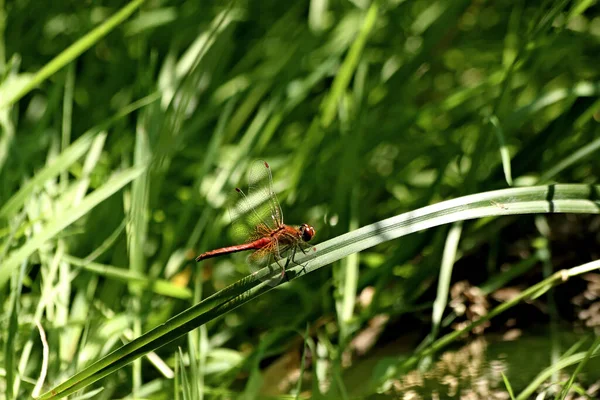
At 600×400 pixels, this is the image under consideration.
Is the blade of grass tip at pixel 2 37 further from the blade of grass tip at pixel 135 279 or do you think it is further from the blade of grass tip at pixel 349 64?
the blade of grass tip at pixel 349 64

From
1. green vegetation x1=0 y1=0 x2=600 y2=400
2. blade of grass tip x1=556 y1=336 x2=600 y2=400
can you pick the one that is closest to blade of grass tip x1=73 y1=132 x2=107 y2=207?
green vegetation x1=0 y1=0 x2=600 y2=400

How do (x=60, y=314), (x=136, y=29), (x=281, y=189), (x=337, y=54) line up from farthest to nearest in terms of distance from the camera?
(x=136, y=29)
(x=337, y=54)
(x=281, y=189)
(x=60, y=314)


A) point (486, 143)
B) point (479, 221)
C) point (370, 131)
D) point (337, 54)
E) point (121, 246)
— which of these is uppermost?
point (337, 54)

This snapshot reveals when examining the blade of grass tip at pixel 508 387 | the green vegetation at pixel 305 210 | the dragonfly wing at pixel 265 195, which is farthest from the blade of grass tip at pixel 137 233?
the blade of grass tip at pixel 508 387

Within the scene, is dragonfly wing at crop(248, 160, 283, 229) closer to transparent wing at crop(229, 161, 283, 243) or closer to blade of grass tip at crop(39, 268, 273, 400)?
transparent wing at crop(229, 161, 283, 243)

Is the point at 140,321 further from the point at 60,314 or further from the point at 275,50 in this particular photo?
the point at 275,50

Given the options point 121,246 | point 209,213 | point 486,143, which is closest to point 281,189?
point 209,213
